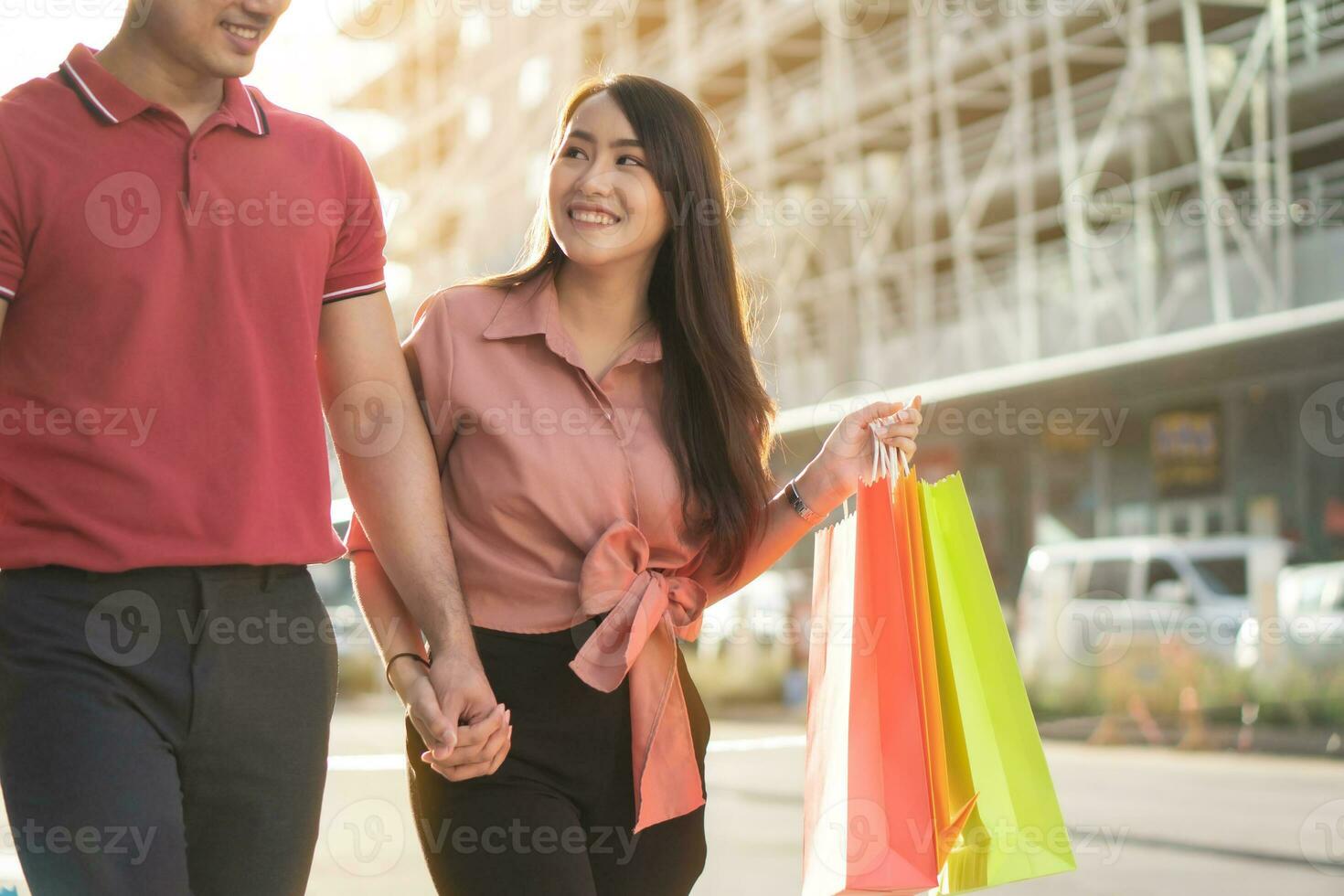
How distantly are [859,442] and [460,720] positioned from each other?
98 centimetres

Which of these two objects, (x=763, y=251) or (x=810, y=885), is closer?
(x=810, y=885)

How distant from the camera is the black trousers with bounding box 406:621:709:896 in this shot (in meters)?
2.71

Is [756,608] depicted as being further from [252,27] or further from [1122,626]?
[252,27]

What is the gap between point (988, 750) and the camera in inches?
109

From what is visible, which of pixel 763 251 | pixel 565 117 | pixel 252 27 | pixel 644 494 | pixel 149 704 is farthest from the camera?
pixel 763 251

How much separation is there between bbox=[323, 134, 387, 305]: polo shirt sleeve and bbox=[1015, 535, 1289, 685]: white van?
1419 cm

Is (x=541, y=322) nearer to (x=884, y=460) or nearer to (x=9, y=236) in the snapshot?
(x=884, y=460)

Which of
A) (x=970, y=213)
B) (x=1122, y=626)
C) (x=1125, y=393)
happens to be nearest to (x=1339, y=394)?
(x=1125, y=393)

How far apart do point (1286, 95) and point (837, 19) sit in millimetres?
9162

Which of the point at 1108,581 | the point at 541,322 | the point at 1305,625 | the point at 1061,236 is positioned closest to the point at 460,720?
the point at 541,322

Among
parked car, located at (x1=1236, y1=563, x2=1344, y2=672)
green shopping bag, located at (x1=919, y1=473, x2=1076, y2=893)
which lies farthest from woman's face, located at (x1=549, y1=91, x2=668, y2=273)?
parked car, located at (x1=1236, y1=563, x2=1344, y2=672)

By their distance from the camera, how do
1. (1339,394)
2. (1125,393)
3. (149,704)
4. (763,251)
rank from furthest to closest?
1. (763,251)
2. (1125,393)
3. (1339,394)
4. (149,704)

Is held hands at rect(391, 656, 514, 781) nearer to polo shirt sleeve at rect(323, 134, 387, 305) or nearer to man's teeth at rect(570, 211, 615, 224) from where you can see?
polo shirt sleeve at rect(323, 134, 387, 305)

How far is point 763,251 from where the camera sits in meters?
30.1
